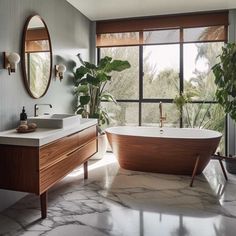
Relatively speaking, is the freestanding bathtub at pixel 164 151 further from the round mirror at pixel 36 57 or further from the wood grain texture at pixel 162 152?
the round mirror at pixel 36 57

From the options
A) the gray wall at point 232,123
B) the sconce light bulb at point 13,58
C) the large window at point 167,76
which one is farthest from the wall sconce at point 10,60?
the gray wall at point 232,123

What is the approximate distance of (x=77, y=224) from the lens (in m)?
2.36

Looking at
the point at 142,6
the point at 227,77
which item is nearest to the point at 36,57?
the point at 142,6

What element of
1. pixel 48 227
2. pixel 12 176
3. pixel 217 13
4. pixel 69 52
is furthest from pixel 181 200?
pixel 217 13

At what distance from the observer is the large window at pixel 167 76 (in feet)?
14.6

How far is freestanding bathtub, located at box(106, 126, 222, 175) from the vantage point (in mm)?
3447

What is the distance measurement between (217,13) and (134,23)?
4.65 ft

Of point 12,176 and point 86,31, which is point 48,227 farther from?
point 86,31

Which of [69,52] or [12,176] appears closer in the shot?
[12,176]

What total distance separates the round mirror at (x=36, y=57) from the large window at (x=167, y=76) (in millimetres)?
1743

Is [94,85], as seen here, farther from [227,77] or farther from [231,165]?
[231,165]

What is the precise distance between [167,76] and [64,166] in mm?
2789

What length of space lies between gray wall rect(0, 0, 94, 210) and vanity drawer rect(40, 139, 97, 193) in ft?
2.02

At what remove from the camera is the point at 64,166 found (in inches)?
105
